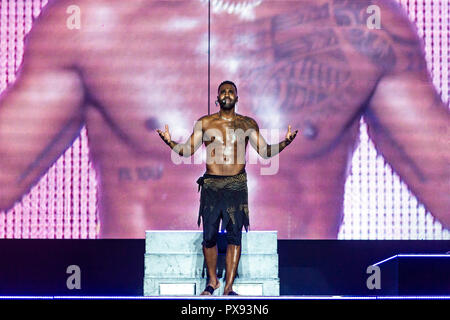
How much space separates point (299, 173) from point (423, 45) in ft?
4.73

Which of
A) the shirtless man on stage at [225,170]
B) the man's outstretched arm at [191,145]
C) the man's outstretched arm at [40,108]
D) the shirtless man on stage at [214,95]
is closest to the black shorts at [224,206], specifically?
the shirtless man on stage at [225,170]

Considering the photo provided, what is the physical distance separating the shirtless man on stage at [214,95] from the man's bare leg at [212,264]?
1500 millimetres

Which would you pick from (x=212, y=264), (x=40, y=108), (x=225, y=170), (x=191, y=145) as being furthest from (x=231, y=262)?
(x=40, y=108)

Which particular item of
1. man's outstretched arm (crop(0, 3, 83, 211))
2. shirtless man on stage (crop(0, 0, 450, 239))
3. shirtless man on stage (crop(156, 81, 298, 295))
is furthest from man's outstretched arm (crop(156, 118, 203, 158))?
man's outstretched arm (crop(0, 3, 83, 211))

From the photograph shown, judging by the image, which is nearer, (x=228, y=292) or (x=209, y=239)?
(x=228, y=292)

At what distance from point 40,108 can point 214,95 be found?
4.58 ft

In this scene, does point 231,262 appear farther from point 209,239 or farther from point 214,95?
point 214,95

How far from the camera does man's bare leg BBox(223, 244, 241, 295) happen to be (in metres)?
5.30

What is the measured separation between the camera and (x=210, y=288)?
208 inches

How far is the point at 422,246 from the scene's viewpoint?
22.7 feet

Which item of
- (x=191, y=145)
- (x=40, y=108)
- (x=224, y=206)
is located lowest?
(x=224, y=206)

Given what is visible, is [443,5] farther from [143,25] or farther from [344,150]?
[143,25]

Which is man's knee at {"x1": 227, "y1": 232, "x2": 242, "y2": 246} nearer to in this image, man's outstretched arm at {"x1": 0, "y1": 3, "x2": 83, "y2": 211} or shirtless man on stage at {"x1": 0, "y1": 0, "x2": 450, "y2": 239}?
shirtless man on stage at {"x1": 0, "y1": 0, "x2": 450, "y2": 239}
